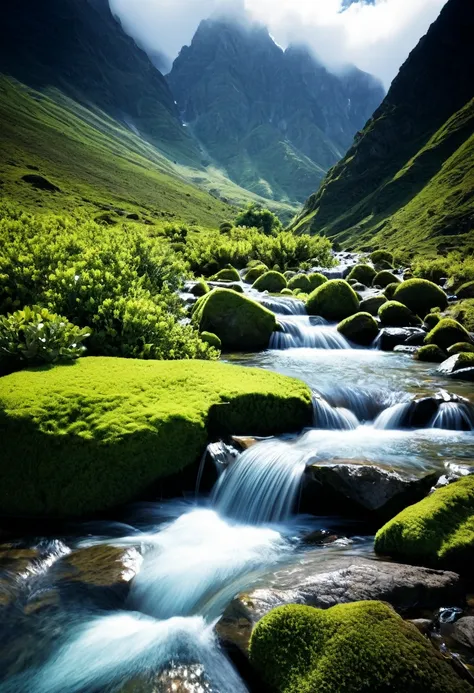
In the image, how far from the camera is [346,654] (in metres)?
4.74

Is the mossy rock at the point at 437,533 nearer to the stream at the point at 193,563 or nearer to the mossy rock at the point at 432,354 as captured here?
the stream at the point at 193,563

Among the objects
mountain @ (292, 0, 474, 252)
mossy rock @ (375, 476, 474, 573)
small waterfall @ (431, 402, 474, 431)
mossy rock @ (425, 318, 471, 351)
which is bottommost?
mossy rock @ (375, 476, 474, 573)

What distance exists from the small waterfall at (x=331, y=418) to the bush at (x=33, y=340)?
769 centimetres

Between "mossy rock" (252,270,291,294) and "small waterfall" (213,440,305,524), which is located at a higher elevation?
"mossy rock" (252,270,291,294)

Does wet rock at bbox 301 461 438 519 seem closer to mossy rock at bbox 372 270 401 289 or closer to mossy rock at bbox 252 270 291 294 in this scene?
mossy rock at bbox 252 270 291 294

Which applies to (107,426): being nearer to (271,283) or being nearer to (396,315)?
(396,315)

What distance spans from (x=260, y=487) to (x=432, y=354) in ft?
52.0

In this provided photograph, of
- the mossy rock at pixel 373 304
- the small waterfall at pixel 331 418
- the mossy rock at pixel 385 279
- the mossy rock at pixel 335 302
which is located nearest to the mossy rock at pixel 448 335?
the mossy rock at pixel 373 304

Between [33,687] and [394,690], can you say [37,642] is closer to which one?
[33,687]

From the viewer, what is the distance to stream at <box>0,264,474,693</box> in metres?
5.88

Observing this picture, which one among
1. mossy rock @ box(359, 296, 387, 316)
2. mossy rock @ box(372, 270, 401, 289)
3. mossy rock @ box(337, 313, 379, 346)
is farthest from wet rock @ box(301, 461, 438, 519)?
mossy rock @ box(372, 270, 401, 289)

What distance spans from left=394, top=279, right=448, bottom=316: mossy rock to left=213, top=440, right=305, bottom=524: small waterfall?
24579mm

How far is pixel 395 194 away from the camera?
15250cm

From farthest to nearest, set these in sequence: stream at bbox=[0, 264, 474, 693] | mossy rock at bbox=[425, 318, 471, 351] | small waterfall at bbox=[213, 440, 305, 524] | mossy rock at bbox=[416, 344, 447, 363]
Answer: mossy rock at bbox=[425, 318, 471, 351] → mossy rock at bbox=[416, 344, 447, 363] → small waterfall at bbox=[213, 440, 305, 524] → stream at bbox=[0, 264, 474, 693]
